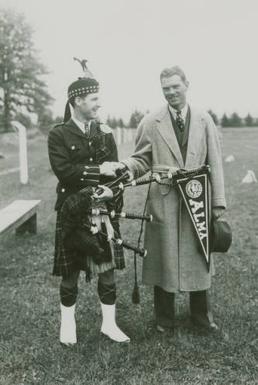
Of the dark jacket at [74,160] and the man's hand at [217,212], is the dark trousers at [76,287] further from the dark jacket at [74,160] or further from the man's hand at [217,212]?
the man's hand at [217,212]

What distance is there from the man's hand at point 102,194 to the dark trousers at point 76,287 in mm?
700

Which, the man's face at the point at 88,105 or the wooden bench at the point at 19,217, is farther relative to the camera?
the wooden bench at the point at 19,217

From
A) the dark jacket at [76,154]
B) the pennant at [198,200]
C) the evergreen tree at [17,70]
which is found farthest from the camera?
the evergreen tree at [17,70]

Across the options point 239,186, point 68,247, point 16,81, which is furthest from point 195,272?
point 16,81

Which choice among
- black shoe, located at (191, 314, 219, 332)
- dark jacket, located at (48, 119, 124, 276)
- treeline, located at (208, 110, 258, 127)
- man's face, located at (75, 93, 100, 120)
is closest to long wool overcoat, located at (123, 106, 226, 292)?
dark jacket, located at (48, 119, 124, 276)

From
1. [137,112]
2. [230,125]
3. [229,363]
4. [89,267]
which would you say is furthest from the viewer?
[230,125]

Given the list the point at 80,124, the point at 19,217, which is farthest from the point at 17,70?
the point at 80,124

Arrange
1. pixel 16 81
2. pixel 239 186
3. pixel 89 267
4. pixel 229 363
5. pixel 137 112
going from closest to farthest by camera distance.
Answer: pixel 229 363 → pixel 89 267 → pixel 239 186 → pixel 137 112 → pixel 16 81

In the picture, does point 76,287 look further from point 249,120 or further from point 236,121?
point 249,120

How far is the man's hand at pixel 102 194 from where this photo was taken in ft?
13.0

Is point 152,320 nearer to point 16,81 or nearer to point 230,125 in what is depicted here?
point 16,81

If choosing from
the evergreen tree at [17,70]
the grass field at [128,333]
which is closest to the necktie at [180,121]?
the grass field at [128,333]

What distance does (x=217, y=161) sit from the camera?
439 cm

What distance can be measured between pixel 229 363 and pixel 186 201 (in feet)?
4.13
